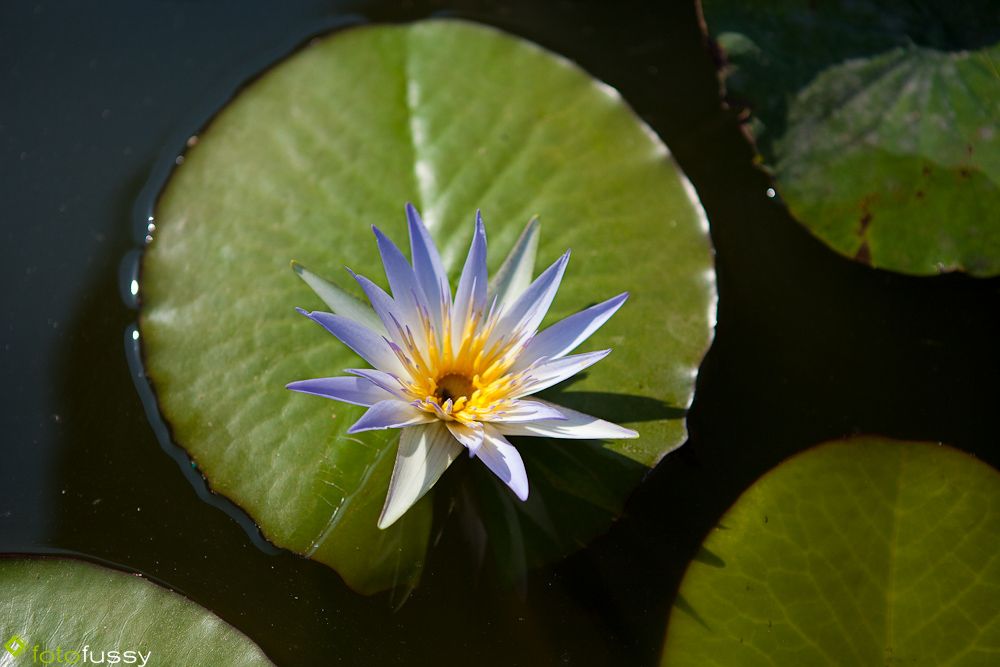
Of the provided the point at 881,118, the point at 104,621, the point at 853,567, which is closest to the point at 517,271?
the point at 853,567

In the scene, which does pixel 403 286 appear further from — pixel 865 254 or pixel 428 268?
pixel 865 254

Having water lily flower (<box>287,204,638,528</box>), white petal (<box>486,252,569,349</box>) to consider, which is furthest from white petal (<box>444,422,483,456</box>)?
white petal (<box>486,252,569,349</box>)

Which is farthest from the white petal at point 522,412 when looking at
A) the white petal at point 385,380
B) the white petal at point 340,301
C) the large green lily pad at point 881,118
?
the large green lily pad at point 881,118

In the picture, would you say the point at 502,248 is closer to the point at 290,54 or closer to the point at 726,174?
the point at 726,174

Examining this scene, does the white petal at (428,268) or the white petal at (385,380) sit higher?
the white petal at (428,268)

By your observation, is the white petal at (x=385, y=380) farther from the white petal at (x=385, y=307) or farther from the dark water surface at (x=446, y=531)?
the dark water surface at (x=446, y=531)

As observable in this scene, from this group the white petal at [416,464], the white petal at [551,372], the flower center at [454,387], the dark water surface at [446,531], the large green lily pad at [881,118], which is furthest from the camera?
the large green lily pad at [881,118]

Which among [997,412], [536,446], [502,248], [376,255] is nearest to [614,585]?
[536,446]
